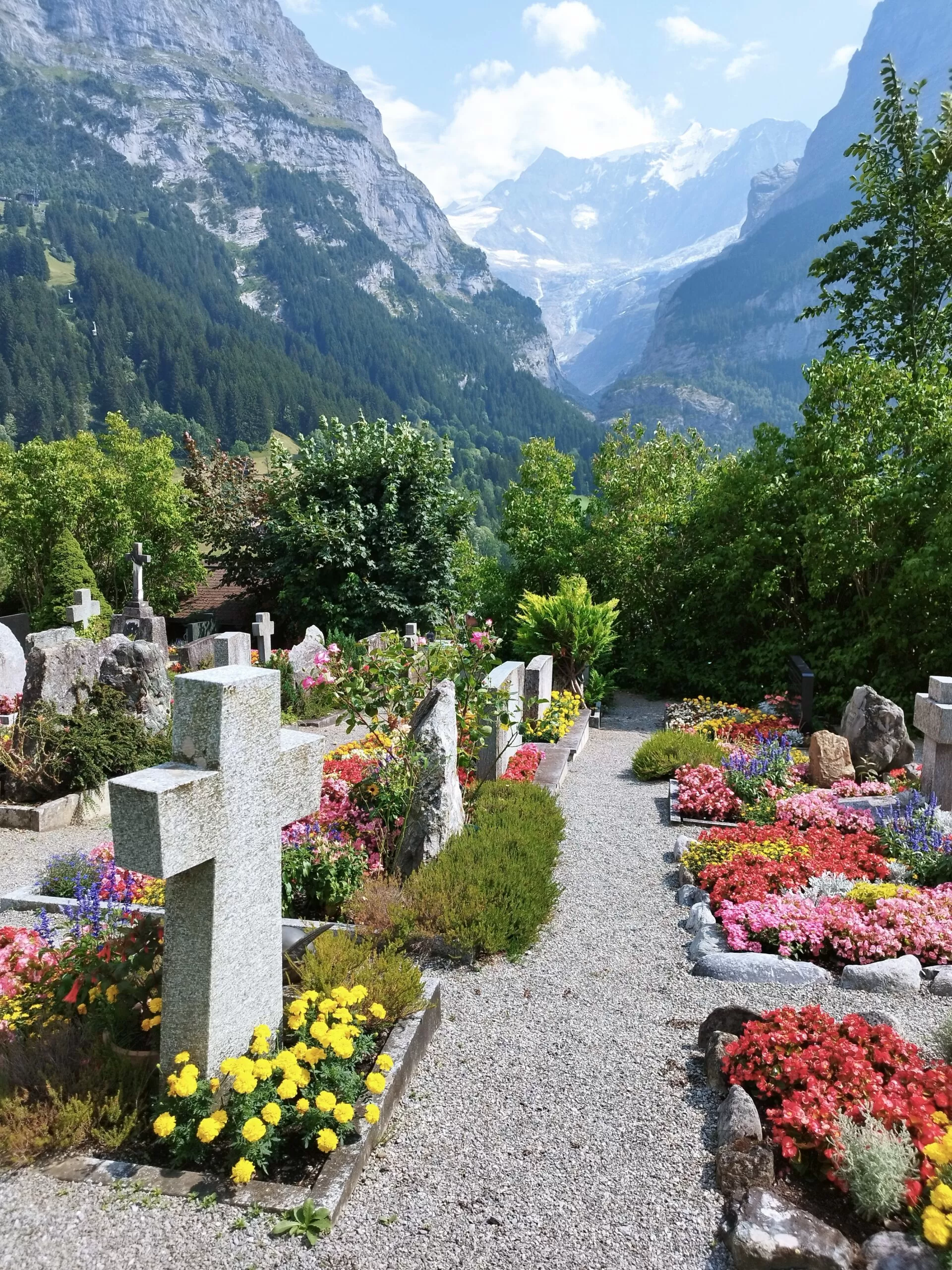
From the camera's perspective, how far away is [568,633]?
14.1 m

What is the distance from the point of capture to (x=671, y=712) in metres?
13.1

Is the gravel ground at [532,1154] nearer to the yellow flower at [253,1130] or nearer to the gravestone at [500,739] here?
the yellow flower at [253,1130]

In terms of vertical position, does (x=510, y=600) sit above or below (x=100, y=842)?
above

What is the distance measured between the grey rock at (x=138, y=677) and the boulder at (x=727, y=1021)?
278 inches

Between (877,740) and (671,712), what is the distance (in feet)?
13.8

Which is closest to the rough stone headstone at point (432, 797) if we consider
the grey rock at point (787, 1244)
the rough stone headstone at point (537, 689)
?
the grey rock at point (787, 1244)

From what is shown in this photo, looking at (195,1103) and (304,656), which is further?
(304,656)

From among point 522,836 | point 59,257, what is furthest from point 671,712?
point 59,257

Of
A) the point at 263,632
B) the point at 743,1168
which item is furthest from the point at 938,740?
the point at 263,632

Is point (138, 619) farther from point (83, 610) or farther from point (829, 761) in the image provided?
point (829, 761)

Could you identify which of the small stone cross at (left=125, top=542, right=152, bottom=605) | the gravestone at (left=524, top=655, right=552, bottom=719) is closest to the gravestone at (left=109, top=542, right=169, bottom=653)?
the small stone cross at (left=125, top=542, right=152, bottom=605)

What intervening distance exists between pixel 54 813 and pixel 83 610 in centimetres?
929

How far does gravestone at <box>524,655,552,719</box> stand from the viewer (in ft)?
35.8

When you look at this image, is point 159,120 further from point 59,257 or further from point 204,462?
point 204,462
